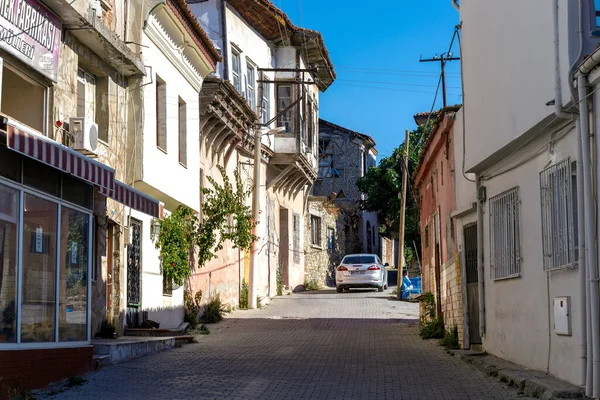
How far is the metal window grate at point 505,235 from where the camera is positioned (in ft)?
43.1

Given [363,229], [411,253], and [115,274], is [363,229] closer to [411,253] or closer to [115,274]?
[411,253]

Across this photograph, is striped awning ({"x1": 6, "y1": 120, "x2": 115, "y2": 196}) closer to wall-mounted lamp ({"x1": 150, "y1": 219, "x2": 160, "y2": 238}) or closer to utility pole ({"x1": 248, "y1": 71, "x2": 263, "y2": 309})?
wall-mounted lamp ({"x1": 150, "y1": 219, "x2": 160, "y2": 238})

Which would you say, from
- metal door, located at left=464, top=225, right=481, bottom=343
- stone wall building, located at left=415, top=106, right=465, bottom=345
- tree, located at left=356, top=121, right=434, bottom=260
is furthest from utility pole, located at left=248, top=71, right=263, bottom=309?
tree, located at left=356, top=121, right=434, bottom=260

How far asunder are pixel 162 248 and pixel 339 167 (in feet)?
116

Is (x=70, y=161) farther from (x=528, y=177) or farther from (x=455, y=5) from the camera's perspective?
(x=455, y=5)

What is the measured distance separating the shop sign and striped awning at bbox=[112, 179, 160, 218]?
1.86 meters

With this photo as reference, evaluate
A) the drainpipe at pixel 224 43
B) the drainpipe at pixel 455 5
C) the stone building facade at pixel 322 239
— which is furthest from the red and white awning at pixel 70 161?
the stone building facade at pixel 322 239

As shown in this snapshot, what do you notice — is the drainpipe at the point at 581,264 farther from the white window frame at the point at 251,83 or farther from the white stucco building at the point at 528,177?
the white window frame at the point at 251,83

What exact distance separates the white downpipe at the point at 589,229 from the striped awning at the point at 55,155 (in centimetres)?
594

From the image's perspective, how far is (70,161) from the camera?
1116 cm

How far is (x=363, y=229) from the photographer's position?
52.8 meters

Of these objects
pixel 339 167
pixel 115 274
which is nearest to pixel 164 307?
pixel 115 274

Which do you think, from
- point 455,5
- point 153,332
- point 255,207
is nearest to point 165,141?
point 153,332

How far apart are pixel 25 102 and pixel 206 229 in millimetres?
10786
